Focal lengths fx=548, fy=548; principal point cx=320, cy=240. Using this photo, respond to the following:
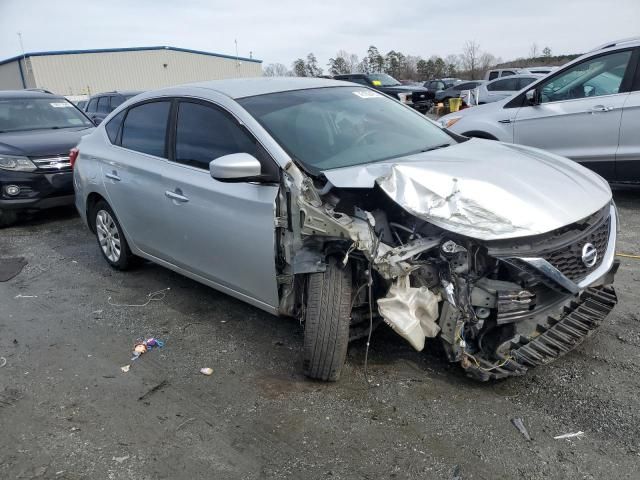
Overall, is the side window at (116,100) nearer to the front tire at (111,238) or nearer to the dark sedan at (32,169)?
the dark sedan at (32,169)

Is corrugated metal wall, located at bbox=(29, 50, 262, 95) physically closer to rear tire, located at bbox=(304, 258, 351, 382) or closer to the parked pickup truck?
the parked pickup truck

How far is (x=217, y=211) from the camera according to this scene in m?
3.64

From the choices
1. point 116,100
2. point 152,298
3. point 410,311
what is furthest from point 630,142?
point 116,100

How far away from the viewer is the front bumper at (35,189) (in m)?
7.11

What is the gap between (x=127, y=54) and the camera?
43.5 metres

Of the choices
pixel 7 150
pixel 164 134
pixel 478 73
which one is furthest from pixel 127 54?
pixel 164 134

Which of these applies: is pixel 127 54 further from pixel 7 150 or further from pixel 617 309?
pixel 617 309

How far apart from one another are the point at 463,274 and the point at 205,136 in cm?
210

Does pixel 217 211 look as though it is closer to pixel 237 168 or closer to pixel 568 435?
pixel 237 168

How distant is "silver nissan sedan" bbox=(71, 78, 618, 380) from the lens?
2824 millimetres

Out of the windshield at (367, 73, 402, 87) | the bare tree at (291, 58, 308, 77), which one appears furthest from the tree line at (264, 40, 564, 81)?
the windshield at (367, 73, 402, 87)

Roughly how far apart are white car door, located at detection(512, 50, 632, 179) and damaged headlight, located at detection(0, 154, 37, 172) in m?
6.29

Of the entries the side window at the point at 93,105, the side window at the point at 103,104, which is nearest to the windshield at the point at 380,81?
the side window at the point at 103,104

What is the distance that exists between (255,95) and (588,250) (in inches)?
94.0
